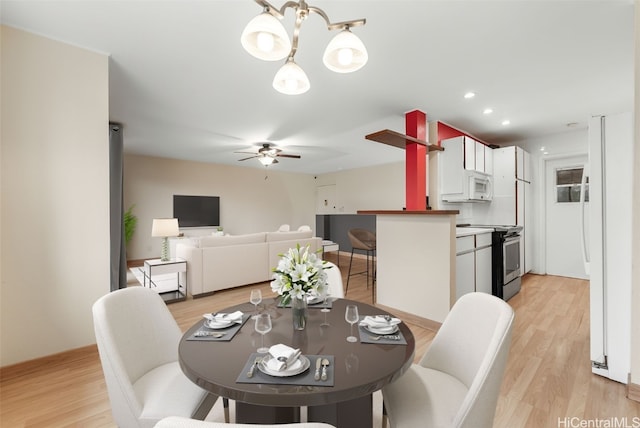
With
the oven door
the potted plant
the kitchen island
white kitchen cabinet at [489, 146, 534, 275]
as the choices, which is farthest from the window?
the potted plant

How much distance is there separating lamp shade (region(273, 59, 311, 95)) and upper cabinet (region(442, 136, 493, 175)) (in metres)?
3.05

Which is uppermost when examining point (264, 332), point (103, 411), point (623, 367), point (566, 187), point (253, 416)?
point (566, 187)

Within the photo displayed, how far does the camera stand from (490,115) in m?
3.73

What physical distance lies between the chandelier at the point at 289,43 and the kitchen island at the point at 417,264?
180cm

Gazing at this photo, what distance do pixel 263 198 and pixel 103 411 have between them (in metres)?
6.88

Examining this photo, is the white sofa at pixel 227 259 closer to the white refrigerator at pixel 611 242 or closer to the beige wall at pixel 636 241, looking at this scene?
the white refrigerator at pixel 611 242

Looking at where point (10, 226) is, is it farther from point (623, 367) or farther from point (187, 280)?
point (623, 367)

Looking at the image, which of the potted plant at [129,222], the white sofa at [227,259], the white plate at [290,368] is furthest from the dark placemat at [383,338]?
the potted plant at [129,222]

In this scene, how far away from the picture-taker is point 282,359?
3.05ft

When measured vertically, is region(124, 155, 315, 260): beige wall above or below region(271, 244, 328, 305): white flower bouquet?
above

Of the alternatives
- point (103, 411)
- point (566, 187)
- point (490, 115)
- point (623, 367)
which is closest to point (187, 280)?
point (103, 411)

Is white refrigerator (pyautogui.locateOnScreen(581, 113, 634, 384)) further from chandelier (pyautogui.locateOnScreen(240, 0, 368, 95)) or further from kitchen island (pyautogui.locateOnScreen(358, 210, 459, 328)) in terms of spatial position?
chandelier (pyautogui.locateOnScreen(240, 0, 368, 95))

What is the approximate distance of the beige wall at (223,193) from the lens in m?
6.23

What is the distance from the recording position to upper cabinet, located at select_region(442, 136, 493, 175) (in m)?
3.80
